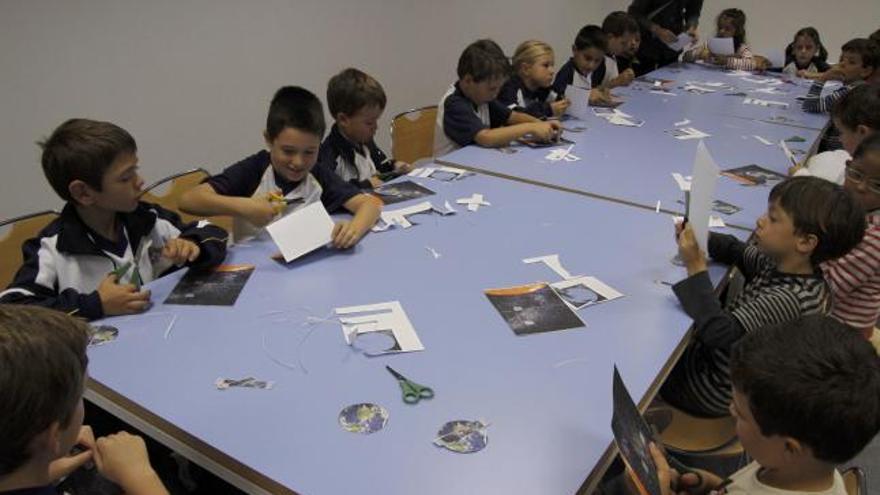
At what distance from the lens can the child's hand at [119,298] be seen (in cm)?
142

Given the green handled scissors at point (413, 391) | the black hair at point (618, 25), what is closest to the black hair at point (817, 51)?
the black hair at point (618, 25)

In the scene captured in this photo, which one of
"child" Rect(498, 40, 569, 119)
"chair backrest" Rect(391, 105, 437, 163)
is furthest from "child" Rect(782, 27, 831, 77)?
"chair backrest" Rect(391, 105, 437, 163)

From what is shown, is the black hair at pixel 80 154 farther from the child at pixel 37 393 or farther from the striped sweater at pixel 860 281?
the striped sweater at pixel 860 281

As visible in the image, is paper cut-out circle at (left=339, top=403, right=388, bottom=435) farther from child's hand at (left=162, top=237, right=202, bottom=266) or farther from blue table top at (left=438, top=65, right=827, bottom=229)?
blue table top at (left=438, top=65, right=827, bottom=229)

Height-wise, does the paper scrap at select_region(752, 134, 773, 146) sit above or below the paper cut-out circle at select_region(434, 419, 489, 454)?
above

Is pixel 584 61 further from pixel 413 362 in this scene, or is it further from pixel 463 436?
pixel 463 436

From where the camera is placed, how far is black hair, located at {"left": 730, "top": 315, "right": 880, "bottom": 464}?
3.28 feet

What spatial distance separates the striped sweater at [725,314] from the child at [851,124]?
4.06 ft

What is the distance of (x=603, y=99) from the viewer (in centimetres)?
393

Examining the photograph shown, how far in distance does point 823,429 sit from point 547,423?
0.45 metres

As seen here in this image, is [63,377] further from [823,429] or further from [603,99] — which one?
[603,99]

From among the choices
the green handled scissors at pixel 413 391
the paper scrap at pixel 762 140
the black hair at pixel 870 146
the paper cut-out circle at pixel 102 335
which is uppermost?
the black hair at pixel 870 146

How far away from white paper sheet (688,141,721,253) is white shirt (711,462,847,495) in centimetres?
68

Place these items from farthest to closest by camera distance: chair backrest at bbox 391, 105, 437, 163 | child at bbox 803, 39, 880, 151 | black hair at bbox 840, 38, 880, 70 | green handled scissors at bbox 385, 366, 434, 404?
black hair at bbox 840, 38, 880, 70, child at bbox 803, 39, 880, 151, chair backrest at bbox 391, 105, 437, 163, green handled scissors at bbox 385, 366, 434, 404
